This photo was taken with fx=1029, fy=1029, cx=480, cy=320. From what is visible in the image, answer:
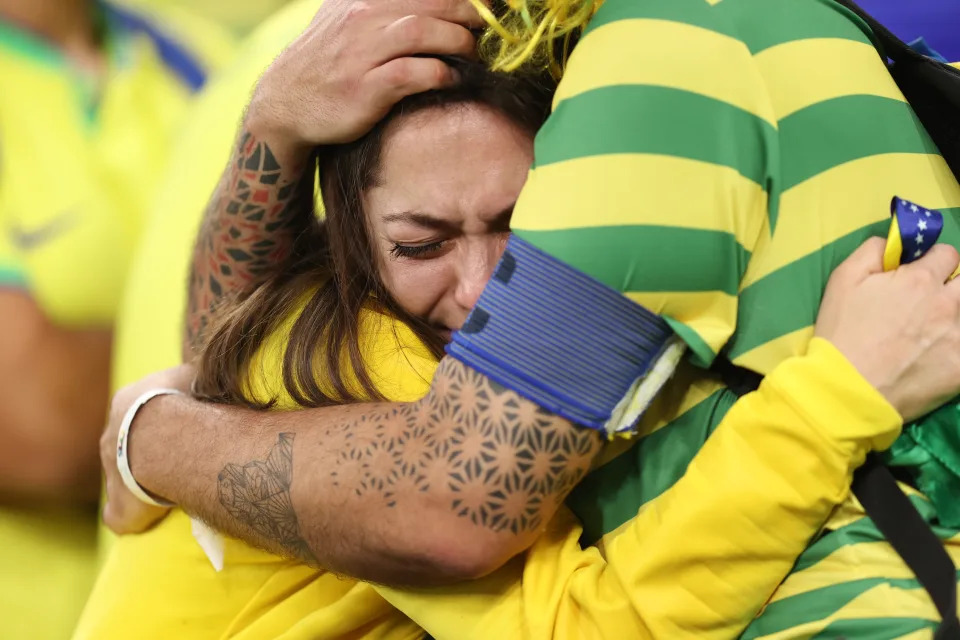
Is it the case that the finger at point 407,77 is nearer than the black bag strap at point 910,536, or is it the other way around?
the black bag strap at point 910,536

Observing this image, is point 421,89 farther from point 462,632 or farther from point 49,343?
point 49,343

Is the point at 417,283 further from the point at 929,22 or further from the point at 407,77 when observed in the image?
the point at 929,22

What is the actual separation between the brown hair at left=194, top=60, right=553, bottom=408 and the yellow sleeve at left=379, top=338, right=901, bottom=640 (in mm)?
234

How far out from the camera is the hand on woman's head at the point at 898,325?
30.1 inches

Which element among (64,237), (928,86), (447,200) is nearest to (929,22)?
(928,86)

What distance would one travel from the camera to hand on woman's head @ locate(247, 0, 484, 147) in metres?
0.92

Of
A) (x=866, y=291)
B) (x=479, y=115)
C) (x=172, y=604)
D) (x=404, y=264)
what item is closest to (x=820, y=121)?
(x=866, y=291)

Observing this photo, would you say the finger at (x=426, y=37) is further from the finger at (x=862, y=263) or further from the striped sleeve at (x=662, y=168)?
the finger at (x=862, y=263)

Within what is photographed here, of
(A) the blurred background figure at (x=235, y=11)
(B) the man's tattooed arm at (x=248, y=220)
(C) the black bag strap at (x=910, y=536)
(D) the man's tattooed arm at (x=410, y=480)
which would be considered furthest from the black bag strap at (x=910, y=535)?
(A) the blurred background figure at (x=235, y=11)

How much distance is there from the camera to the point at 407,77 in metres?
0.92

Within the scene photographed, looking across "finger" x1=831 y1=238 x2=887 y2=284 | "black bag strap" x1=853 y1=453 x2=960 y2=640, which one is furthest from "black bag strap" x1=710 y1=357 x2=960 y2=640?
"finger" x1=831 y1=238 x2=887 y2=284

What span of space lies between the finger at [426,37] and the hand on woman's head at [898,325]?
15.0 inches

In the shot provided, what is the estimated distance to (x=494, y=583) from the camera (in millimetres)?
883

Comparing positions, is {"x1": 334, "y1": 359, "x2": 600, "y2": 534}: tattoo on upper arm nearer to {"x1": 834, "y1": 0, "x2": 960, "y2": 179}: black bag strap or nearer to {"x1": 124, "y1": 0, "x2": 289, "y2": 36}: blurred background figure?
{"x1": 834, "y1": 0, "x2": 960, "y2": 179}: black bag strap
